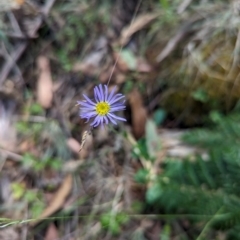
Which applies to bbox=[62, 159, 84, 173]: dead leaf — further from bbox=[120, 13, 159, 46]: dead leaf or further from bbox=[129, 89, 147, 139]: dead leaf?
bbox=[120, 13, 159, 46]: dead leaf

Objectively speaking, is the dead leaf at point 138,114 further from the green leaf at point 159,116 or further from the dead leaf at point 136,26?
the dead leaf at point 136,26

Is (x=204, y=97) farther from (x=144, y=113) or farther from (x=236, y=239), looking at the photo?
(x=236, y=239)

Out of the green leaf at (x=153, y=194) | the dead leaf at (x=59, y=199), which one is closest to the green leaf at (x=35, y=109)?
the dead leaf at (x=59, y=199)

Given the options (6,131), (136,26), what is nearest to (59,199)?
(6,131)

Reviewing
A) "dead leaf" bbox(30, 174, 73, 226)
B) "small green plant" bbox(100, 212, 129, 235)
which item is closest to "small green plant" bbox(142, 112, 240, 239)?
"small green plant" bbox(100, 212, 129, 235)

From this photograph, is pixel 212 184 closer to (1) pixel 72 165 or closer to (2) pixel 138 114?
(2) pixel 138 114

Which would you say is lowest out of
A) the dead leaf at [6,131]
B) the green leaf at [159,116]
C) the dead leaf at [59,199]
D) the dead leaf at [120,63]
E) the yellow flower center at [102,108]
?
the dead leaf at [59,199]

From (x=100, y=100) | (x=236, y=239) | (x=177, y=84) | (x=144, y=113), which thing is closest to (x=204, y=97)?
(x=177, y=84)
